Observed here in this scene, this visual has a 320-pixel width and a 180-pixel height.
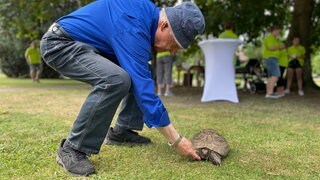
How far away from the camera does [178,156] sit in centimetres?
346

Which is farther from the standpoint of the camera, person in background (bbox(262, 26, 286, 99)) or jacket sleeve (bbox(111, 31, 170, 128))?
person in background (bbox(262, 26, 286, 99))

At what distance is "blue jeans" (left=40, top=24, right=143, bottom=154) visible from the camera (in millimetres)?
2863

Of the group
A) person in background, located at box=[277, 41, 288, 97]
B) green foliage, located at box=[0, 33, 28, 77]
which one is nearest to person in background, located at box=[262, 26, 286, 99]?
person in background, located at box=[277, 41, 288, 97]

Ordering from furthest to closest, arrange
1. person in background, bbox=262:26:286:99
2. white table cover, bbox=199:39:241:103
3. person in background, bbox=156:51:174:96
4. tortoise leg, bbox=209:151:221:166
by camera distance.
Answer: person in background, bbox=156:51:174:96
person in background, bbox=262:26:286:99
white table cover, bbox=199:39:241:103
tortoise leg, bbox=209:151:221:166

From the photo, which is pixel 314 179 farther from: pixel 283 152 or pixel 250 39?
pixel 250 39

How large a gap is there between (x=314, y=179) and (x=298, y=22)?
9428 millimetres

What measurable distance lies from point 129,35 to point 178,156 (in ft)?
4.07

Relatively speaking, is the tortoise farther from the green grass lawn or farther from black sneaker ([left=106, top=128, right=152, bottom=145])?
black sneaker ([left=106, top=128, right=152, bottom=145])

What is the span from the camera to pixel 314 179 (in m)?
2.98

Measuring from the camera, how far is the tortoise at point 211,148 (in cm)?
329

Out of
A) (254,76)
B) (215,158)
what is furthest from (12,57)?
(215,158)

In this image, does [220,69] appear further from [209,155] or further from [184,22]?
[184,22]

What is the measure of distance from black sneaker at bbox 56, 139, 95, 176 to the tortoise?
2.90 ft

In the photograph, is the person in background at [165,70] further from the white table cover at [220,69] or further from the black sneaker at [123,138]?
the black sneaker at [123,138]
